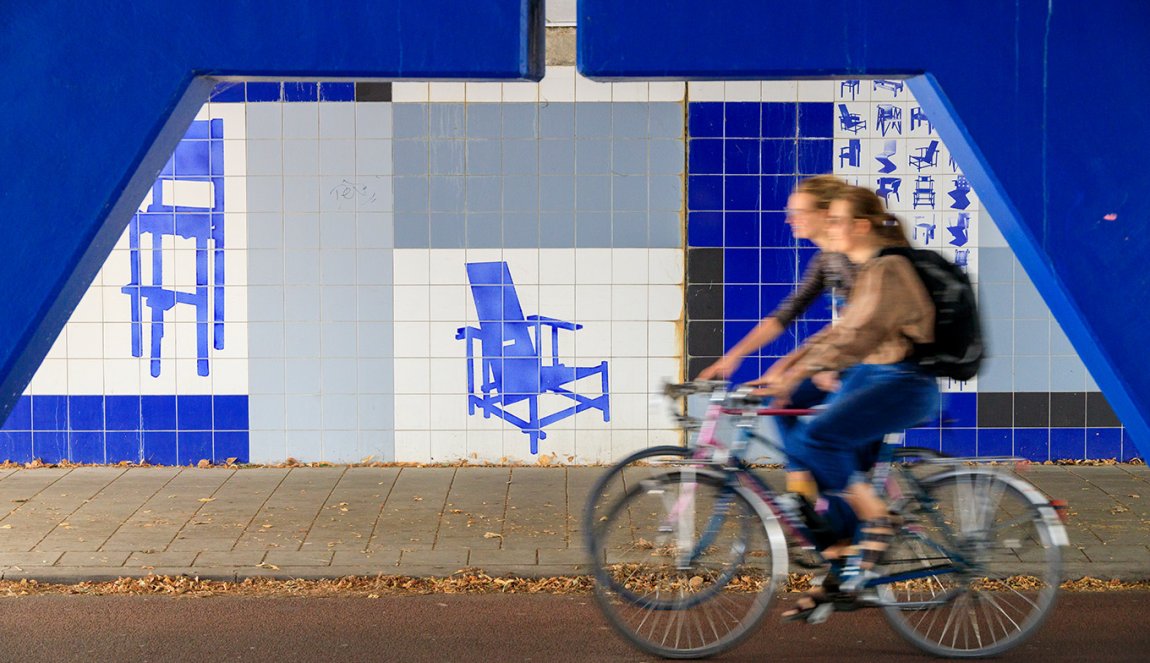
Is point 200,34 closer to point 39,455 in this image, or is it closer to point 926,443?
point 39,455

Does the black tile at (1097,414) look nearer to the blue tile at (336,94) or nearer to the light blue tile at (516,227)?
the light blue tile at (516,227)

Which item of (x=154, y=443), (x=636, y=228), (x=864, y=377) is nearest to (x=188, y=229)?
(x=154, y=443)

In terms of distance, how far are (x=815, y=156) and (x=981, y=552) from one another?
4405 millimetres

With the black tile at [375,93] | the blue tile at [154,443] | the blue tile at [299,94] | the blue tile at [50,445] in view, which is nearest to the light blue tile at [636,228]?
the black tile at [375,93]

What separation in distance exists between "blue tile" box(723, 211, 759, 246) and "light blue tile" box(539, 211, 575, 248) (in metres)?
1.02

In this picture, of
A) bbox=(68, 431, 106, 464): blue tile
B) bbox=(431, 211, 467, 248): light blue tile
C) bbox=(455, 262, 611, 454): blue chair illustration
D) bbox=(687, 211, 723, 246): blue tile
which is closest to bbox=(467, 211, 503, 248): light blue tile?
bbox=(431, 211, 467, 248): light blue tile

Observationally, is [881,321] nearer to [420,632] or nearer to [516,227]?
[420,632]

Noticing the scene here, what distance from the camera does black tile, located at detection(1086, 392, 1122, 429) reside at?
28.9ft

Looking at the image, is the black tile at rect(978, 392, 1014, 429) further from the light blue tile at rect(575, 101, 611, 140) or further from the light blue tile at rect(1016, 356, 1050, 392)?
the light blue tile at rect(575, 101, 611, 140)

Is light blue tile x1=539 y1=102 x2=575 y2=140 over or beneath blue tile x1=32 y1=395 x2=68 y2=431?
over

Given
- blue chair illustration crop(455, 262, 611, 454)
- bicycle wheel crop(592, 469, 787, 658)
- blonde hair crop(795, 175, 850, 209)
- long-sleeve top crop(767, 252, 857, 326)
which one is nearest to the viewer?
bicycle wheel crop(592, 469, 787, 658)

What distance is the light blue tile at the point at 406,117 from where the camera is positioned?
8.69m

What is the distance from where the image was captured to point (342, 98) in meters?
8.68

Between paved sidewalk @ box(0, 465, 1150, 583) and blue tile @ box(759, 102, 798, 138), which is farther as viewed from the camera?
blue tile @ box(759, 102, 798, 138)
